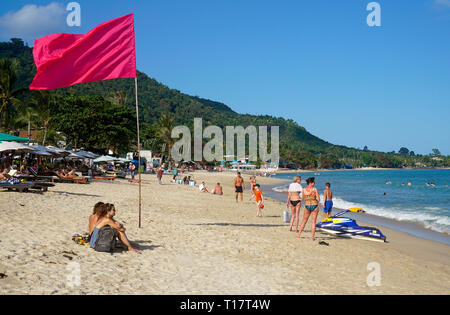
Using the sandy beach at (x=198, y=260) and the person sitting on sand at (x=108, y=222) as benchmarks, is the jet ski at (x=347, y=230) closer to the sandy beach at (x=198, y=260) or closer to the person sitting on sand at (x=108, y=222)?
the sandy beach at (x=198, y=260)

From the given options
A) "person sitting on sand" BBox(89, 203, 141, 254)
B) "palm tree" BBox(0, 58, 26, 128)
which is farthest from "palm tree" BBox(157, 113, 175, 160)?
"person sitting on sand" BBox(89, 203, 141, 254)

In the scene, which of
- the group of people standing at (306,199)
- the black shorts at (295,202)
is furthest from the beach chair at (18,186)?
the black shorts at (295,202)

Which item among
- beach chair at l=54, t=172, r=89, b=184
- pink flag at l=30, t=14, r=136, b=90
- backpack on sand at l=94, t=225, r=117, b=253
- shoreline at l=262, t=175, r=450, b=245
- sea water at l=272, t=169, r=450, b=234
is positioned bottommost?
sea water at l=272, t=169, r=450, b=234

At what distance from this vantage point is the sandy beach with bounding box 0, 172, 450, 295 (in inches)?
215

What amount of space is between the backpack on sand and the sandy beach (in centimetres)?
15

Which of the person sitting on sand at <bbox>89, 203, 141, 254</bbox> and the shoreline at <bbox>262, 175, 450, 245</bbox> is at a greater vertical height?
the person sitting on sand at <bbox>89, 203, 141, 254</bbox>

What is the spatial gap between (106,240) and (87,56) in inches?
155

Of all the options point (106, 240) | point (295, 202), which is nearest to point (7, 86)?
point (295, 202)

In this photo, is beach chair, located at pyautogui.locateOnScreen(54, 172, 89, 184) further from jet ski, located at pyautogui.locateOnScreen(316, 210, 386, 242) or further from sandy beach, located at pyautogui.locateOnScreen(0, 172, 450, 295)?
jet ski, located at pyautogui.locateOnScreen(316, 210, 386, 242)

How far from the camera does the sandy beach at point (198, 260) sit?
5457 mm

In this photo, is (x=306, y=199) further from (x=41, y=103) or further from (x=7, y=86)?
(x=41, y=103)

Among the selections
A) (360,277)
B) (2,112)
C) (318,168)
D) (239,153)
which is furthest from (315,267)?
(318,168)

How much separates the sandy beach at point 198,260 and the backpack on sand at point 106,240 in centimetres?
15
